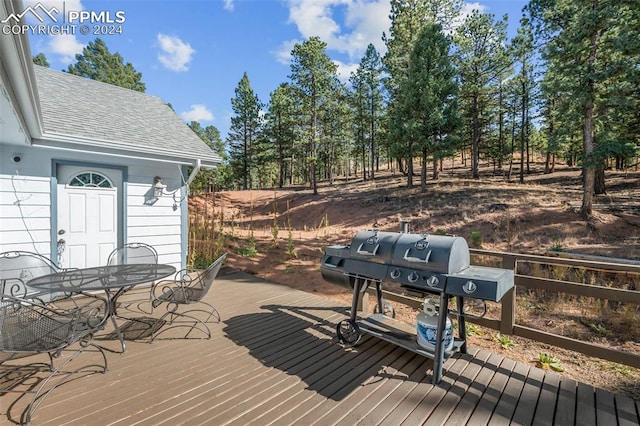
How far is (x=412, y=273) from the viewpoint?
245cm

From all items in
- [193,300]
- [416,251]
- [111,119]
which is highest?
[111,119]

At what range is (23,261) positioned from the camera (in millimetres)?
3270

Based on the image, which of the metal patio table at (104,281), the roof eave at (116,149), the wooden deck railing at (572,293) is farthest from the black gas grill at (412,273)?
the roof eave at (116,149)

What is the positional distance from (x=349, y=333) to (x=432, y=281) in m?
1.21

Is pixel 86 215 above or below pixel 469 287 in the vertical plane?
above

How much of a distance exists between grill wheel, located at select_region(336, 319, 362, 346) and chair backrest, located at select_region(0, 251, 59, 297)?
330 centimetres

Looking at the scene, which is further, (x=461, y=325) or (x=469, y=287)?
(x=461, y=325)

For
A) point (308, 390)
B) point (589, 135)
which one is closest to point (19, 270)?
point (308, 390)

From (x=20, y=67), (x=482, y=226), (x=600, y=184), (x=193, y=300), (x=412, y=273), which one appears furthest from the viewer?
(x=600, y=184)

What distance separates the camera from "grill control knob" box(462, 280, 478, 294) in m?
2.15

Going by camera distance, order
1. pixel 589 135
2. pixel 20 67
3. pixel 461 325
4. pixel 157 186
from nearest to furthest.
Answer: pixel 20 67
pixel 461 325
pixel 157 186
pixel 589 135

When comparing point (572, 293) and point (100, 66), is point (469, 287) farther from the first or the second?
point (100, 66)

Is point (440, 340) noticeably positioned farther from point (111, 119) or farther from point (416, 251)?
point (111, 119)

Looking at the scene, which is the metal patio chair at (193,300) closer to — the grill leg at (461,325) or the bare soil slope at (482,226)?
the bare soil slope at (482,226)
